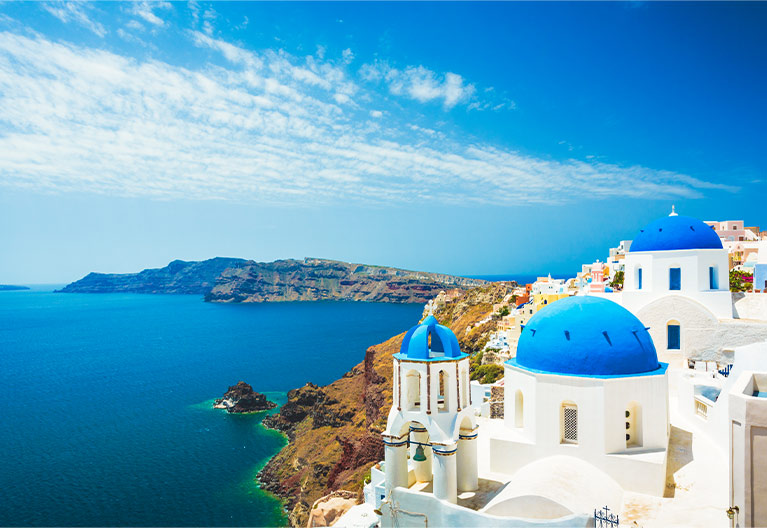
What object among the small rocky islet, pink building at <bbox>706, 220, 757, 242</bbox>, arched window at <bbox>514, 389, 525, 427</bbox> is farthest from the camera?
the small rocky islet

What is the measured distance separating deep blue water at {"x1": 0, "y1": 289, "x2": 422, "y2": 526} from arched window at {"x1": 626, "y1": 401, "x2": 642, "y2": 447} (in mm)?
22968

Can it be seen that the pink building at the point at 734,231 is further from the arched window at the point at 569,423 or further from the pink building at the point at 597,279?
the arched window at the point at 569,423

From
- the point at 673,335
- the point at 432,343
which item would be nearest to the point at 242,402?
the point at 673,335

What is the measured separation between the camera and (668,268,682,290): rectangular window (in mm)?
20016

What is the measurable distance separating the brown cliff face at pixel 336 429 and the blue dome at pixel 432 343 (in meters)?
14.6

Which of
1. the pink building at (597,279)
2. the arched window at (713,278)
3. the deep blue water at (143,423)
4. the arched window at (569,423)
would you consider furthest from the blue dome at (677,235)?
the deep blue water at (143,423)

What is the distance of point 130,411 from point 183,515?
2322 cm

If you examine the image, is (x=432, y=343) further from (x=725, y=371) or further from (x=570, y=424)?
(x=725, y=371)

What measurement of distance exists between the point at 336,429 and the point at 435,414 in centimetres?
3083

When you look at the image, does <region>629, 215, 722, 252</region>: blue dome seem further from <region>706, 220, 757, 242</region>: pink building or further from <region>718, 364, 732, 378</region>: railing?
<region>706, 220, 757, 242</region>: pink building

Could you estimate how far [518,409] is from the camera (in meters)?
13.2

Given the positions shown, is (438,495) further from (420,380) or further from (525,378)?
(525,378)

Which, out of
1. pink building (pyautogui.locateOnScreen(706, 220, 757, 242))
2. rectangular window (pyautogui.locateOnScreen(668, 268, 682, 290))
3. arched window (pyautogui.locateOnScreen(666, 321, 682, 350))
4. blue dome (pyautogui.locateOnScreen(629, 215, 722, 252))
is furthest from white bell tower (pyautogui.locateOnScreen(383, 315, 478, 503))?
pink building (pyautogui.locateOnScreen(706, 220, 757, 242))

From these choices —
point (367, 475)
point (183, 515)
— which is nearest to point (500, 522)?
point (367, 475)
